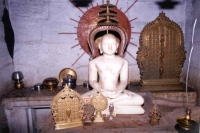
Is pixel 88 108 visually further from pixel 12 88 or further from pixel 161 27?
pixel 161 27

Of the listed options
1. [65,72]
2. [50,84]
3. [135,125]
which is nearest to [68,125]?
[135,125]

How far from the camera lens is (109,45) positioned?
3.47 m

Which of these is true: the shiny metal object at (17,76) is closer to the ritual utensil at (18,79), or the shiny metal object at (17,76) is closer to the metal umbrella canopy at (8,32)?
the ritual utensil at (18,79)

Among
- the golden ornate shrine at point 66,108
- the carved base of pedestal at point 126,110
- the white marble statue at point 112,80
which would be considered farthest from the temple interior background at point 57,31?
the golden ornate shrine at point 66,108

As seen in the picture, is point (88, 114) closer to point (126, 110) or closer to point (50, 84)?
point (126, 110)

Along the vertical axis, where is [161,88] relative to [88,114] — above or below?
above

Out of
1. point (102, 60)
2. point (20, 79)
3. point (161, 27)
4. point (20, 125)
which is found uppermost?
point (161, 27)

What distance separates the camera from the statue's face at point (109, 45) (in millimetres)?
3445

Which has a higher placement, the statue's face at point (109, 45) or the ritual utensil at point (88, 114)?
the statue's face at point (109, 45)

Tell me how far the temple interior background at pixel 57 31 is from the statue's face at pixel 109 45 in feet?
5.95

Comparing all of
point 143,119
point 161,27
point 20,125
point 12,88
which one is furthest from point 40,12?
point 143,119

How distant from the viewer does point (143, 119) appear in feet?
10.0

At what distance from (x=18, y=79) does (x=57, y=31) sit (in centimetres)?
161

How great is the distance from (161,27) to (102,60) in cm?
220
